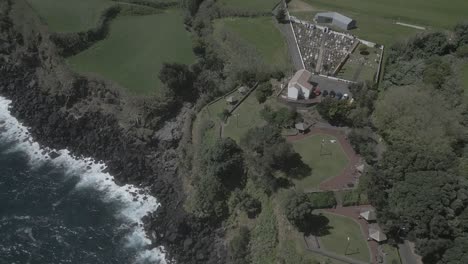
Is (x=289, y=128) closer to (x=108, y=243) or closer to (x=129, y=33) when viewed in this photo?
(x=108, y=243)

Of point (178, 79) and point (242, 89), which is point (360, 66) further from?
point (178, 79)

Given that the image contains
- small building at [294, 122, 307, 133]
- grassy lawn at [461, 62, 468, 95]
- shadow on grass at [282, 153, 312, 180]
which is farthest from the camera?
grassy lawn at [461, 62, 468, 95]

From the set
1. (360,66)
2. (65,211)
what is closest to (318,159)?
(360,66)

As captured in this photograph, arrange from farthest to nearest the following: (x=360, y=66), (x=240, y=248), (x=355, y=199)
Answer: (x=360, y=66)
(x=240, y=248)
(x=355, y=199)

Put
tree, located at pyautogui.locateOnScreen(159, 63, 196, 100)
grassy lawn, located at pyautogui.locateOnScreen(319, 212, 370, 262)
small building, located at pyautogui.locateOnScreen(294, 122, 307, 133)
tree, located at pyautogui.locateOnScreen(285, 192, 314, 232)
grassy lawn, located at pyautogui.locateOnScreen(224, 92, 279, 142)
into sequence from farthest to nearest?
tree, located at pyautogui.locateOnScreen(159, 63, 196, 100) → grassy lawn, located at pyautogui.locateOnScreen(224, 92, 279, 142) → small building, located at pyautogui.locateOnScreen(294, 122, 307, 133) → tree, located at pyautogui.locateOnScreen(285, 192, 314, 232) → grassy lawn, located at pyautogui.locateOnScreen(319, 212, 370, 262)

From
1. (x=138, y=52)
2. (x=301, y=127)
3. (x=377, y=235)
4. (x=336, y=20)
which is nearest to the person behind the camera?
(x=377, y=235)

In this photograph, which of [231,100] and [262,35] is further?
[262,35]

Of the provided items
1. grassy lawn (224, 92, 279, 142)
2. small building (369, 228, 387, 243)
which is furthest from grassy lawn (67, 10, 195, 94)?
small building (369, 228, 387, 243)

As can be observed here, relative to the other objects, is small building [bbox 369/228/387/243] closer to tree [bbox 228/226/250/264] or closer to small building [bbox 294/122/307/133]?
tree [bbox 228/226/250/264]
